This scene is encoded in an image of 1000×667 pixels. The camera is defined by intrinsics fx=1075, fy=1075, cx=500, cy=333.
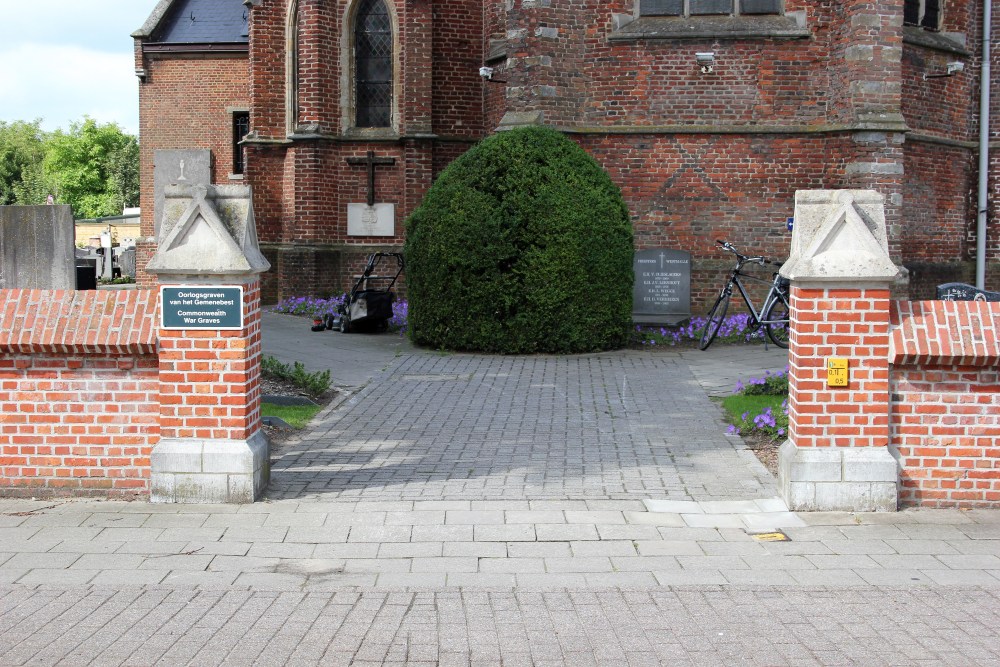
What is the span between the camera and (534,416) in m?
10.1

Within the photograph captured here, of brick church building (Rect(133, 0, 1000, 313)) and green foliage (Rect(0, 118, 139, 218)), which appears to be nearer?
brick church building (Rect(133, 0, 1000, 313))

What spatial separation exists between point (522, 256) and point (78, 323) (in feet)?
26.5

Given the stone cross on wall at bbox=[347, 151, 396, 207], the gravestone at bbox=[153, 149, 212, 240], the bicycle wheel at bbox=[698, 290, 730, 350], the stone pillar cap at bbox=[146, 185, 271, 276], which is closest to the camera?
the stone pillar cap at bbox=[146, 185, 271, 276]

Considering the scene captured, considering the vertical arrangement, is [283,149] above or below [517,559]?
above

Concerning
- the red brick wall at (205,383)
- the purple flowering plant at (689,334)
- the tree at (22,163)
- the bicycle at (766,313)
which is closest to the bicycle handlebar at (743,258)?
the bicycle at (766,313)

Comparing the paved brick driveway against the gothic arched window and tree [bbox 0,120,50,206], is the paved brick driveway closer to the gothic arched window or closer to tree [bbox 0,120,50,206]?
the gothic arched window

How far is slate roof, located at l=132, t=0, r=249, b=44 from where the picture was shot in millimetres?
30984

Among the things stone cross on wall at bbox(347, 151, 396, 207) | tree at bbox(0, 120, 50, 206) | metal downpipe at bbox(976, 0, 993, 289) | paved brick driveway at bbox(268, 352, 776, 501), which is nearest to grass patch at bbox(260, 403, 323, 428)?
paved brick driveway at bbox(268, 352, 776, 501)

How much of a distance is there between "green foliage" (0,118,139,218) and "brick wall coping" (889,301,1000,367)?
68402 mm

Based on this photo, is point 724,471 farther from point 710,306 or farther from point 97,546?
point 710,306

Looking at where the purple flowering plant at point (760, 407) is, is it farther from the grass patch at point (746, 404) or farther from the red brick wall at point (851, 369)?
the red brick wall at point (851, 369)

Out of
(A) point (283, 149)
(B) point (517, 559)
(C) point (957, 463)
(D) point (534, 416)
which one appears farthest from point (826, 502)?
(A) point (283, 149)

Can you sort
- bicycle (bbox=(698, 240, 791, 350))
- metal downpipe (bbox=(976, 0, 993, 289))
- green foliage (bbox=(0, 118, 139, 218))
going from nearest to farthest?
bicycle (bbox=(698, 240, 791, 350))
metal downpipe (bbox=(976, 0, 993, 289))
green foliage (bbox=(0, 118, 139, 218))

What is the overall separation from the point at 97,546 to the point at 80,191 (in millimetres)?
75332
